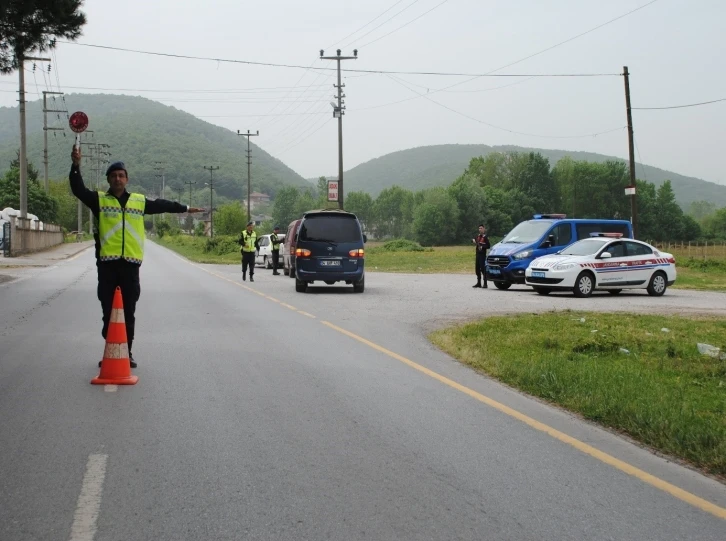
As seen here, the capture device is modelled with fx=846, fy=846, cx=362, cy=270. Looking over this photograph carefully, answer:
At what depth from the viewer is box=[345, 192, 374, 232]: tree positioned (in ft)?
634

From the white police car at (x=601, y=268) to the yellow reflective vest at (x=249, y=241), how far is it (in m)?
9.05

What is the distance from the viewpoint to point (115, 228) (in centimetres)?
882

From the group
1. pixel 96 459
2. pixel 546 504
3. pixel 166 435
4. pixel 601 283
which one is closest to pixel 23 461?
pixel 96 459

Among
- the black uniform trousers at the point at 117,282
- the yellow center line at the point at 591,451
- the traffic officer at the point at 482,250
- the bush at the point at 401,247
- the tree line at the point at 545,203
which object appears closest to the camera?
the yellow center line at the point at 591,451

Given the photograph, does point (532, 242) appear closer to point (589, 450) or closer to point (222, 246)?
point (589, 450)

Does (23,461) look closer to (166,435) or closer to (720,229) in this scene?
(166,435)

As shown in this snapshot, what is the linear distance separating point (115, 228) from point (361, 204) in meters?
187

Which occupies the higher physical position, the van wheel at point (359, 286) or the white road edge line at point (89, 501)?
the van wheel at point (359, 286)

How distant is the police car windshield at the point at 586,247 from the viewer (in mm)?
23281

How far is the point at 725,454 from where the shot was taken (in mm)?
5852

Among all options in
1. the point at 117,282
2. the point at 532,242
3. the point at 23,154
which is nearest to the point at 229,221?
the point at 23,154

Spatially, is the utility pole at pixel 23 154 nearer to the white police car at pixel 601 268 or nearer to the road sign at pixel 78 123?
the white police car at pixel 601 268

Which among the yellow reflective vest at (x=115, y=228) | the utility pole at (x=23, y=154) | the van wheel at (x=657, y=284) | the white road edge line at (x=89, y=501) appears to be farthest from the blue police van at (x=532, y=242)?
the utility pole at (x=23, y=154)

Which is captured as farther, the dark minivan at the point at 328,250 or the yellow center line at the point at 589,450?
the dark minivan at the point at 328,250
